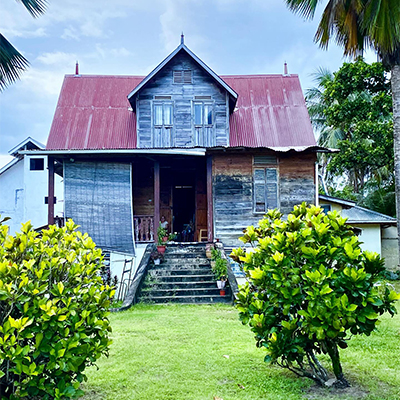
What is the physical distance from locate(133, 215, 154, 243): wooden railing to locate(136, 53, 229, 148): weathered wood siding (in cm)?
281

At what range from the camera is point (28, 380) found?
3520 millimetres

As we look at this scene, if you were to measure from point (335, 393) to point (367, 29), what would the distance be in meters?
8.82

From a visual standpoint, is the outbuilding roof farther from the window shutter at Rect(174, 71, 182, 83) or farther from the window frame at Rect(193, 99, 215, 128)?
the window shutter at Rect(174, 71, 182, 83)

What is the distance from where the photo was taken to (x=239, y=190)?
46.8 feet

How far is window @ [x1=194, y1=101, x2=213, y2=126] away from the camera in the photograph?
15.3 m

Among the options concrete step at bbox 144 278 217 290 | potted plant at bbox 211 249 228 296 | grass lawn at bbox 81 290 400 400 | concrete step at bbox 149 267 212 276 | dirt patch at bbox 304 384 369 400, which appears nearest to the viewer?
dirt patch at bbox 304 384 369 400

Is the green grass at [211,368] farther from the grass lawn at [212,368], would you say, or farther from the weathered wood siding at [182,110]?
the weathered wood siding at [182,110]

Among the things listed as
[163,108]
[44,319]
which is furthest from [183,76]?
[44,319]

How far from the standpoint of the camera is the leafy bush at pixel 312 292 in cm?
391

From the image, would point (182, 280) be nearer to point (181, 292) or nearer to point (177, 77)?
point (181, 292)

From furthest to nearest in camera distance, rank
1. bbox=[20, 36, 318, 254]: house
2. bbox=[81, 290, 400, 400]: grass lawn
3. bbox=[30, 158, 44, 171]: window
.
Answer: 1. bbox=[30, 158, 44, 171]: window
2. bbox=[20, 36, 318, 254]: house
3. bbox=[81, 290, 400, 400]: grass lawn

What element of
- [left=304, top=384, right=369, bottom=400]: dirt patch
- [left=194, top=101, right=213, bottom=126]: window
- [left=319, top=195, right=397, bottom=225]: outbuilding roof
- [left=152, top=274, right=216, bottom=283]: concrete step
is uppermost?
[left=194, top=101, right=213, bottom=126]: window

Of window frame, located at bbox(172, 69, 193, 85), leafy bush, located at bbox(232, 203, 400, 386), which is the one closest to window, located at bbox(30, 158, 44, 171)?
window frame, located at bbox(172, 69, 193, 85)

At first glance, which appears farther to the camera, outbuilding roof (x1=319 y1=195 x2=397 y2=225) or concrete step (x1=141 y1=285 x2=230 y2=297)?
outbuilding roof (x1=319 y1=195 x2=397 y2=225)
